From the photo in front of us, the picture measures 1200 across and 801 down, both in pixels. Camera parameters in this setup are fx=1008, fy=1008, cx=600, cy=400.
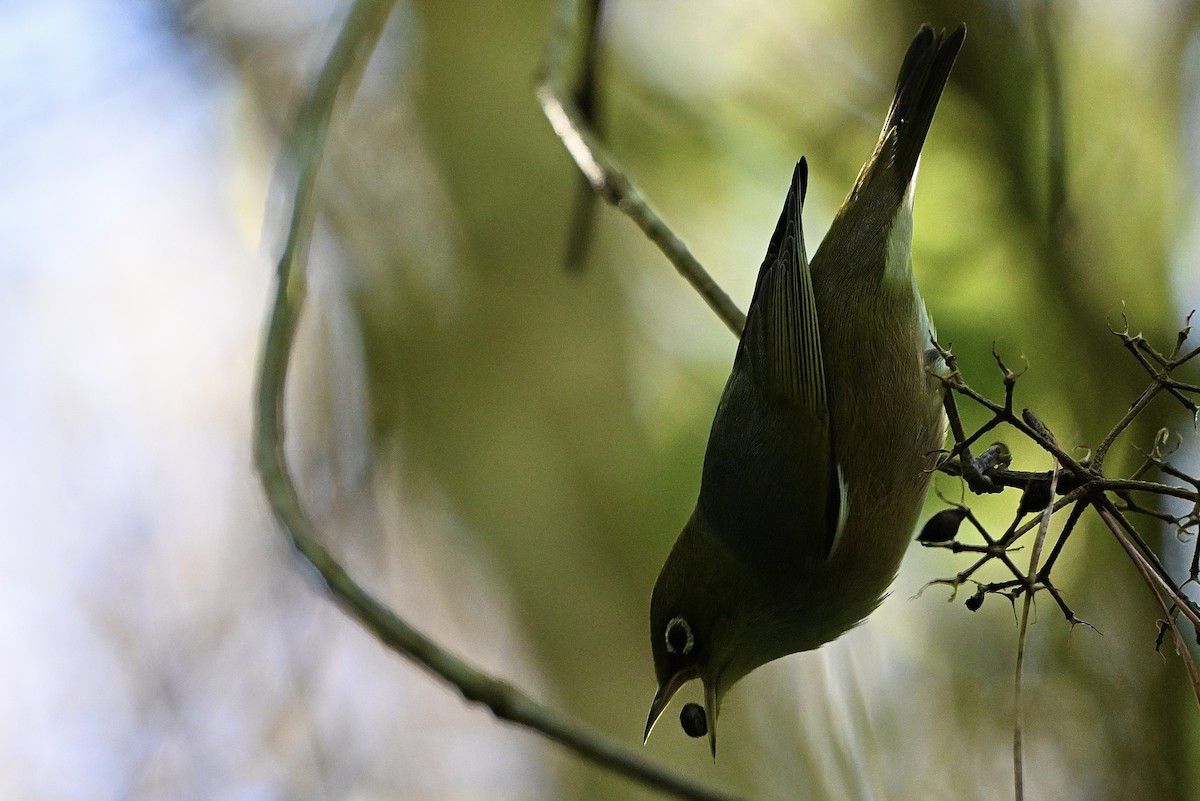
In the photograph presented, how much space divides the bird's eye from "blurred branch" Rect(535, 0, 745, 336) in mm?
1055

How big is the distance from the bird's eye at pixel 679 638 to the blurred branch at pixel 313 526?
6.15 ft

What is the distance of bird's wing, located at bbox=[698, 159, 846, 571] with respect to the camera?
12.0 feet

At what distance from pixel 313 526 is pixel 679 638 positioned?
1.80 m

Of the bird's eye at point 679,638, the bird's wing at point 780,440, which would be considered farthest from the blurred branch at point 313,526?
the bird's eye at point 679,638

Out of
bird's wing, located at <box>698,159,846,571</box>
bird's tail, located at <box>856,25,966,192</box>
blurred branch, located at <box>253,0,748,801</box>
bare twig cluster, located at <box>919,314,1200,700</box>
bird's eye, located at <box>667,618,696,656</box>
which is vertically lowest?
bird's eye, located at <box>667,618,696,656</box>

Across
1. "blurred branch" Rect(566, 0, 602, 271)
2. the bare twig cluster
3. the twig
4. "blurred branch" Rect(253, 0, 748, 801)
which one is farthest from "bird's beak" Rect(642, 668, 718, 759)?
"blurred branch" Rect(253, 0, 748, 801)

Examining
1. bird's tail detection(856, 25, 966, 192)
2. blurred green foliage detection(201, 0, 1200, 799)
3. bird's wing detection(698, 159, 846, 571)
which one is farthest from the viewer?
blurred green foliage detection(201, 0, 1200, 799)

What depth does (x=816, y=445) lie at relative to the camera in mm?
3807

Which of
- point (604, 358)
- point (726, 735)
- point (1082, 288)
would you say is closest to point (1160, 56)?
point (1082, 288)

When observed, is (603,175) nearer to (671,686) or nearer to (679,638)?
(679,638)

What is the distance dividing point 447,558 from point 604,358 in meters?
1.43

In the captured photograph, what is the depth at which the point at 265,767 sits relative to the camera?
5.17 m

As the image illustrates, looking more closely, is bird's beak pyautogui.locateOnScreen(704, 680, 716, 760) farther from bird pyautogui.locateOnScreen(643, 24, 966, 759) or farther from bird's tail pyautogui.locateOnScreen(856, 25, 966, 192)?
bird's tail pyautogui.locateOnScreen(856, 25, 966, 192)

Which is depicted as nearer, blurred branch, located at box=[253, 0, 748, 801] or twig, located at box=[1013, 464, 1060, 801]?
blurred branch, located at box=[253, 0, 748, 801]
